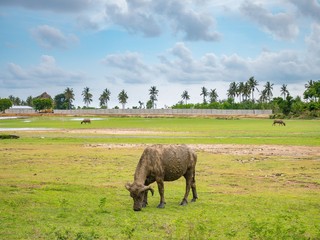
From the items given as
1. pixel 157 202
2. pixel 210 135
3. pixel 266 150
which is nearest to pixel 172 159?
pixel 157 202

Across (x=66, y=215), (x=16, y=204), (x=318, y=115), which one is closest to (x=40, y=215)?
(x=66, y=215)

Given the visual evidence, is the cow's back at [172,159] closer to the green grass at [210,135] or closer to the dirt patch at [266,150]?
the dirt patch at [266,150]

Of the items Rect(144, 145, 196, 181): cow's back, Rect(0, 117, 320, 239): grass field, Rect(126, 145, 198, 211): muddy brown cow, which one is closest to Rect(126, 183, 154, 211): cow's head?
Rect(126, 145, 198, 211): muddy brown cow

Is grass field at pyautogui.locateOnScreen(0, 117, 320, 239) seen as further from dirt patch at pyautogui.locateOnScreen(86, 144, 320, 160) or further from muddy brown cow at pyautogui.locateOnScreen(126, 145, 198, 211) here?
dirt patch at pyautogui.locateOnScreen(86, 144, 320, 160)

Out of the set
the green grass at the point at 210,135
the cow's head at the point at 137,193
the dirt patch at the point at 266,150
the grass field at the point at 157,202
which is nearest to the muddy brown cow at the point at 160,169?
the cow's head at the point at 137,193

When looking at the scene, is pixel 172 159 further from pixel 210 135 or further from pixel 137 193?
pixel 210 135

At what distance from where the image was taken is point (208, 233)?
13.0 metres

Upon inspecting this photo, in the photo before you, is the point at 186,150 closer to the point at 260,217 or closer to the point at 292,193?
the point at 260,217

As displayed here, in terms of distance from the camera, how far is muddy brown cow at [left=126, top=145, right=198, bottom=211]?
52.3ft

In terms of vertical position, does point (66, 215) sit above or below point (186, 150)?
below

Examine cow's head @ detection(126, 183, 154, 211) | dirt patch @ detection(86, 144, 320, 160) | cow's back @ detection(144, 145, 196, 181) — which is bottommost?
dirt patch @ detection(86, 144, 320, 160)

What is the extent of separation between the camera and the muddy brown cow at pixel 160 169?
16.0 metres

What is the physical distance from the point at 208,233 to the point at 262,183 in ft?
34.1

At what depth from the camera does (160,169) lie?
16.9 metres
